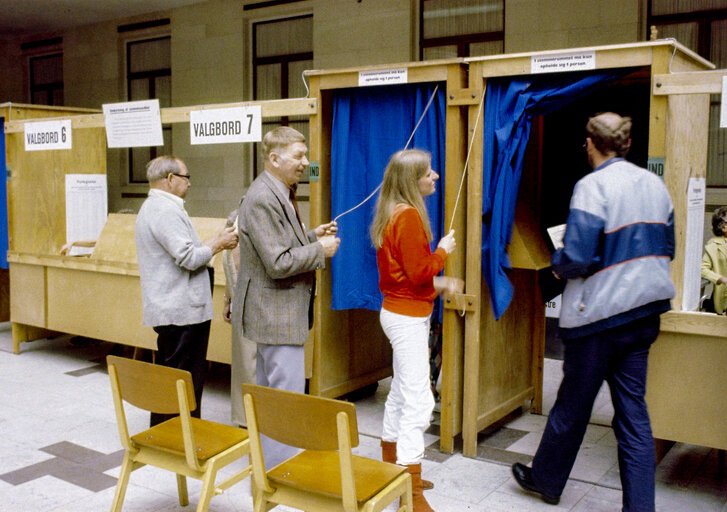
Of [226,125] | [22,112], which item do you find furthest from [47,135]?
[226,125]

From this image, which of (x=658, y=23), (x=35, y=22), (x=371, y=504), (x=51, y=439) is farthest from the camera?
(x=35, y=22)

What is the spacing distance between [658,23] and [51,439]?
5.56m

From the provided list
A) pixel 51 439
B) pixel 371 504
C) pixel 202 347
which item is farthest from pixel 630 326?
pixel 51 439

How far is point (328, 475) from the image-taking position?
2.37 m

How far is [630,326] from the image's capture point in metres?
2.81

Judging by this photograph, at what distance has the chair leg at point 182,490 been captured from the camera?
311cm

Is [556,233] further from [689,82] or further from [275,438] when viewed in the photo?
[275,438]

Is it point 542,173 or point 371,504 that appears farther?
point 542,173

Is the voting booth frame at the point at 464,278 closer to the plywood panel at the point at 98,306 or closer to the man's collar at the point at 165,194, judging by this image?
the plywood panel at the point at 98,306

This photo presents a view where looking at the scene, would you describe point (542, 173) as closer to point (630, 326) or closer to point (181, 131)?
point (630, 326)

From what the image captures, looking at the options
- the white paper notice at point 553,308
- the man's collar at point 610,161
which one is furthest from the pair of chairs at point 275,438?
the white paper notice at point 553,308

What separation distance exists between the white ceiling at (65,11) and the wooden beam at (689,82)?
697 cm

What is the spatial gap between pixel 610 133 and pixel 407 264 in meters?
0.95

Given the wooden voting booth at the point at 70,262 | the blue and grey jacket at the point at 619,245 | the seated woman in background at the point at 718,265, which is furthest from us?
the wooden voting booth at the point at 70,262
